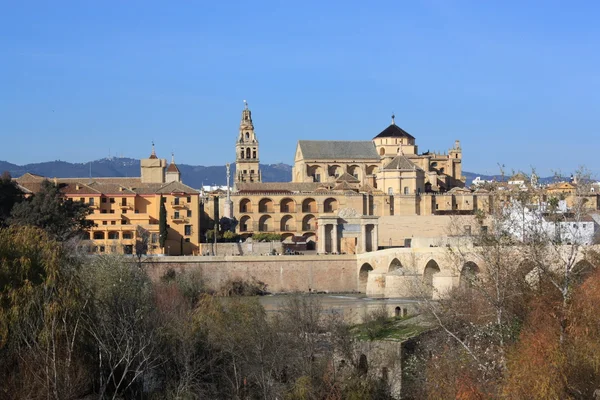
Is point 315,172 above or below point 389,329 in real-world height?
above

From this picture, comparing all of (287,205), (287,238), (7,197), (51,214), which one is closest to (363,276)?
(287,238)

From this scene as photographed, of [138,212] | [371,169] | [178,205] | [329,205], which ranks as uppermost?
[371,169]

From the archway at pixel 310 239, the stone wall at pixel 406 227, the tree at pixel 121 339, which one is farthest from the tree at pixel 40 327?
the stone wall at pixel 406 227

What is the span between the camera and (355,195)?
7581 centimetres

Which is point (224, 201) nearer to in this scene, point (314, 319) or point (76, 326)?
point (314, 319)

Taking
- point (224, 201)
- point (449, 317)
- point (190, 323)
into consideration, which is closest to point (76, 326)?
point (190, 323)

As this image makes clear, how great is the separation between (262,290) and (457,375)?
34.4 m

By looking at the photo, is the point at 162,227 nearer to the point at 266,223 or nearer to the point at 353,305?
the point at 266,223

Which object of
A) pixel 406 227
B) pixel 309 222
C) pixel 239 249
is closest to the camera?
pixel 239 249

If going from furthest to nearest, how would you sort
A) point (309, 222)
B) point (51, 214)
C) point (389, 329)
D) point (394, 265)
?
point (309, 222)
point (51, 214)
point (394, 265)
point (389, 329)

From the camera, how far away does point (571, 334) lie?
25.1 metres

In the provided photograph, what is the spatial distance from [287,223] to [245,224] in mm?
2899

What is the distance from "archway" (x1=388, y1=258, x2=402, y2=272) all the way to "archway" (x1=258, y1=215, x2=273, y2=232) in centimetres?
2331

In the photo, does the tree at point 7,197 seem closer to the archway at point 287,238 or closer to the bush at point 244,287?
the bush at point 244,287
